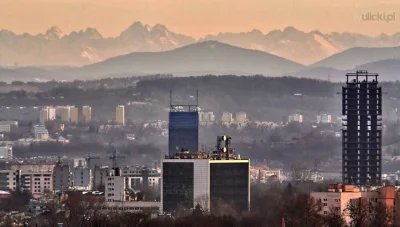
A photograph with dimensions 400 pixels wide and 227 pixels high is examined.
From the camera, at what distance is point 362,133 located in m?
115

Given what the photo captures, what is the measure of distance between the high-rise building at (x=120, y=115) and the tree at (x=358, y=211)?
9229 cm

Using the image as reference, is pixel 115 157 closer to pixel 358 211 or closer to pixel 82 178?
pixel 82 178

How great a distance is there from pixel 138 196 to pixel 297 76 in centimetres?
9453

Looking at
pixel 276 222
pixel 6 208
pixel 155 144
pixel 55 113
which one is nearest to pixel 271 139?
pixel 155 144

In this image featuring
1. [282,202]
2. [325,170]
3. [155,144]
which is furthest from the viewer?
[155,144]

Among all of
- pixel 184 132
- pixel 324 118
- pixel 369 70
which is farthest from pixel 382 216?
pixel 369 70

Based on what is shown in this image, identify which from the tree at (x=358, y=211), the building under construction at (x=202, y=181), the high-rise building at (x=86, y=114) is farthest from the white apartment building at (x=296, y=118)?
the tree at (x=358, y=211)

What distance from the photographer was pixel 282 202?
8600cm

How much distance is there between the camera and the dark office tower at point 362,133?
11038 centimetres

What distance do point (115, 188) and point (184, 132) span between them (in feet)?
64.3

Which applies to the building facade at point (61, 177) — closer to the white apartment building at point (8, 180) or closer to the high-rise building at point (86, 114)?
the white apartment building at point (8, 180)

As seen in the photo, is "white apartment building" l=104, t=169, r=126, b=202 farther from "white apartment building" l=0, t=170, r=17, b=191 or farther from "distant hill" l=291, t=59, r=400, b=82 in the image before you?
"distant hill" l=291, t=59, r=400, b=82

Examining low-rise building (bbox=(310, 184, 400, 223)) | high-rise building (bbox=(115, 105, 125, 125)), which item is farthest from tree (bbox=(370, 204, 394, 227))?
high-rise building (bbox=(115, 105, 125, 125))

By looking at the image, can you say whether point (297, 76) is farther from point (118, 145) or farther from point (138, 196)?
point (138, 196)
